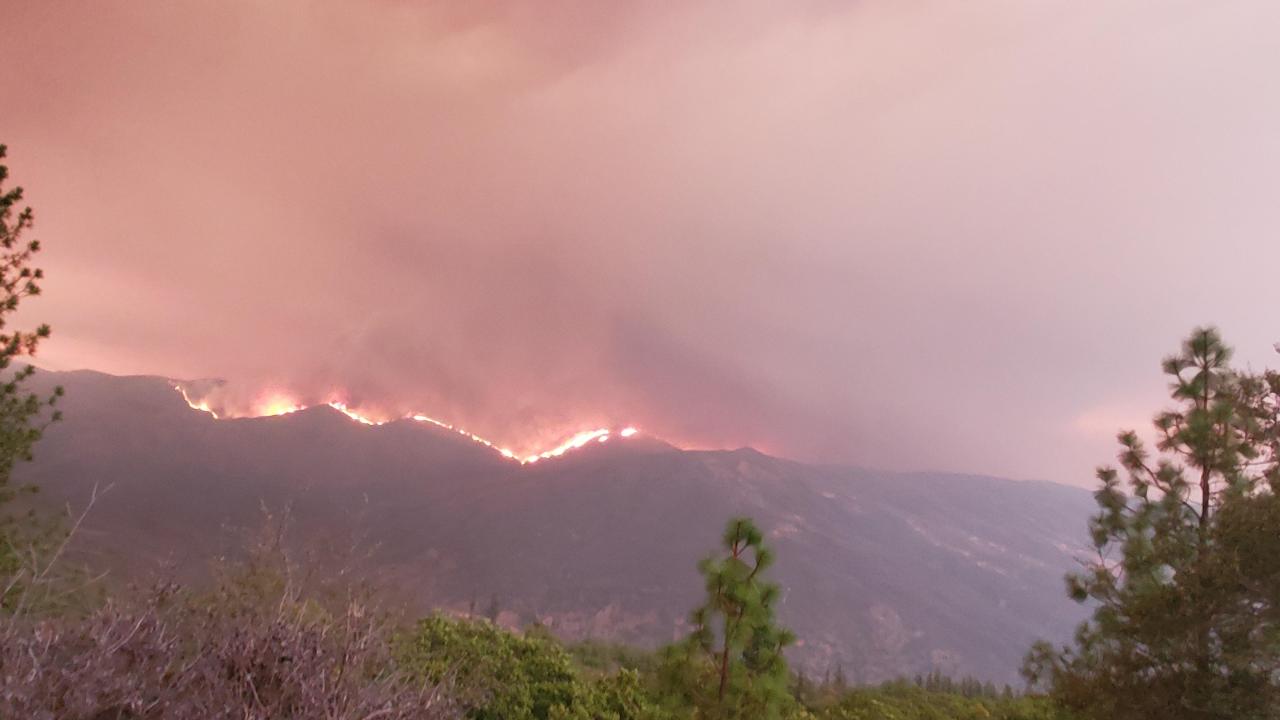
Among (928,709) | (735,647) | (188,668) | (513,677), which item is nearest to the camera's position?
(188,668)

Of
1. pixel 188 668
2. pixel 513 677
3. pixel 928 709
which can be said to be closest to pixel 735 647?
pixel 513 677

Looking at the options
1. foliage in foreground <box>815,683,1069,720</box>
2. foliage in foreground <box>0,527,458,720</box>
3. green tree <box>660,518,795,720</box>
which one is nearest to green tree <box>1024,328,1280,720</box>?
foliage in foreground <box>815,683,1069,720</box>

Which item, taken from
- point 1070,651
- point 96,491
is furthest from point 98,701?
point 1070,651

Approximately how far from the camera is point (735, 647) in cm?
1012

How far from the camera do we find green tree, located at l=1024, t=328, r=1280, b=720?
11695 mm

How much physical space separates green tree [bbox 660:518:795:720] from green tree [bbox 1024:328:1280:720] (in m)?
7.80

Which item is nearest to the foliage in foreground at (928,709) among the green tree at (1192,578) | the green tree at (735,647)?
the green tree at (1192,578)

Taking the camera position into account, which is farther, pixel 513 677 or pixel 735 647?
pixel 513 677

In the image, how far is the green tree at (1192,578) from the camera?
1170cm

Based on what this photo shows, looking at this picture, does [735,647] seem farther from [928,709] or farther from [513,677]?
[928,709]

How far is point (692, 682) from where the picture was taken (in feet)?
34.0

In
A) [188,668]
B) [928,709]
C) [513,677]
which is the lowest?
[928,709]

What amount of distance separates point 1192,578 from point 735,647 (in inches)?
334

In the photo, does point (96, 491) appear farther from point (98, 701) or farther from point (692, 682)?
point (692, 682)
